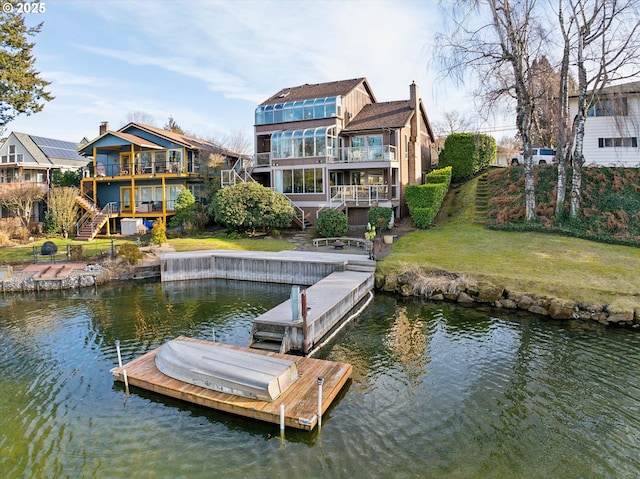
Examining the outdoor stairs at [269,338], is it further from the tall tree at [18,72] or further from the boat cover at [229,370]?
the tall tree at [18,72]

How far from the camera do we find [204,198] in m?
33.9

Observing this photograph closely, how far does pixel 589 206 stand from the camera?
2459cm

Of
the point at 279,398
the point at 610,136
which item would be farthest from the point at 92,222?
the point at 610,136

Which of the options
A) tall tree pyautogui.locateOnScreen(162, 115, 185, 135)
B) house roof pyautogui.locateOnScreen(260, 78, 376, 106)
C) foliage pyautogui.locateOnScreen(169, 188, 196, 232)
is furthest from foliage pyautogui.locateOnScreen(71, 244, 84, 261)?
tall tree pyautogui.locateOnScreen(162, 115, 185, 135)

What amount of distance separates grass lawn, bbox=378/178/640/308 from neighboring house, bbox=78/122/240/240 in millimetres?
18081

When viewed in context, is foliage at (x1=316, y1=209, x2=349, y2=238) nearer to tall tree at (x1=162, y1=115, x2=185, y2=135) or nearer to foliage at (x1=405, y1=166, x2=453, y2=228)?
foliage at (x1=405, y1=166, x2=453, y2=228)

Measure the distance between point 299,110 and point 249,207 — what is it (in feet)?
30.3

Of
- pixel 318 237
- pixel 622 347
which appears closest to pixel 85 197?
pixel 318 237

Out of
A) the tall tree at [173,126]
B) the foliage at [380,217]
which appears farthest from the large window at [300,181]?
the tall tree at [173,126]

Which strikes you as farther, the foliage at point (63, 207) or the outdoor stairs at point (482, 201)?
the foliage at point (63, 207)

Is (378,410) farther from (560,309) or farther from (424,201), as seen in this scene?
(424,201)

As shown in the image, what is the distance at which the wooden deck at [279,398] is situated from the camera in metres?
8.69

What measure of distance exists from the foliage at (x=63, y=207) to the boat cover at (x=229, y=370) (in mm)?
24752

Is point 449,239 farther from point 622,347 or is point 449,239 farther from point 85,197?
point 85,197
